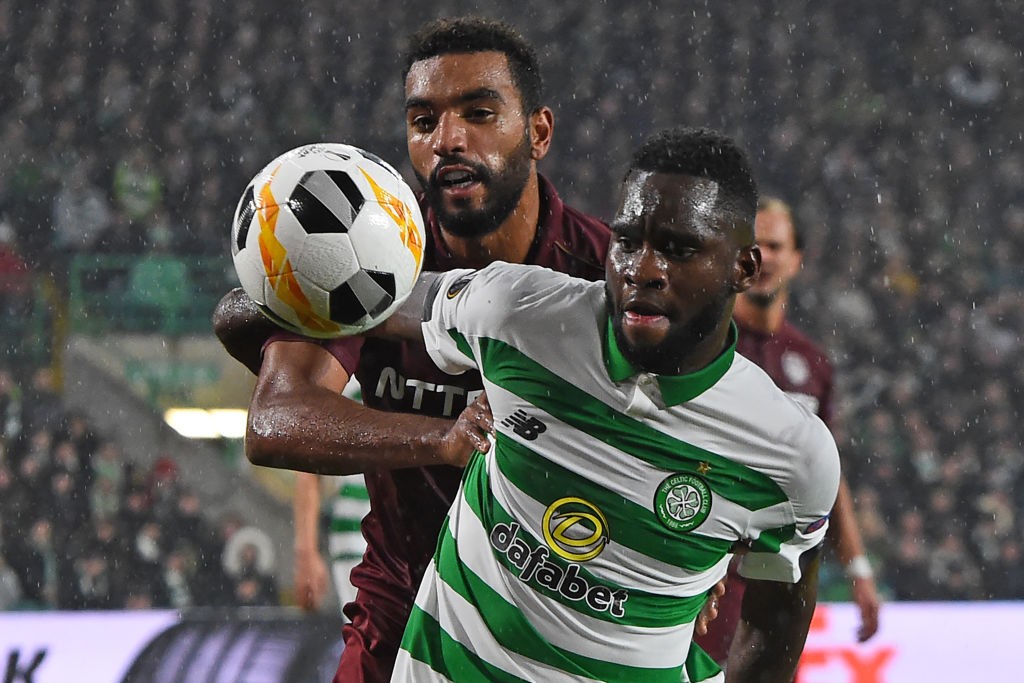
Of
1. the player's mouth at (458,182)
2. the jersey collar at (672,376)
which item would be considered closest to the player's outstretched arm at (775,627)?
the jersey collar at (672,376)

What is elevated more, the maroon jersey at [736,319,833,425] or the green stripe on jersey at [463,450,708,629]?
the green stripe on jersey at [463,450,708,629]

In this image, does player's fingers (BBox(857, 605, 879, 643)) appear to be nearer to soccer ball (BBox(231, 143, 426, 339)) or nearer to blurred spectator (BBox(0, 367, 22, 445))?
soccer ball (BBox(231, 143, 426, 339))

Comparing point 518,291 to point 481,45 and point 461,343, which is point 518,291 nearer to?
point 461,343

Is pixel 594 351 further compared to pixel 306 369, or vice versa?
pixel 306 369

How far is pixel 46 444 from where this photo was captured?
9023 millimetres

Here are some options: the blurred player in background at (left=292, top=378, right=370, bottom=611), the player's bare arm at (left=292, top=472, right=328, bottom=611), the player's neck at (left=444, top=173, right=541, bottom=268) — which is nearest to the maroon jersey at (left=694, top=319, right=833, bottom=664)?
the blurred player in background at (left=292, top=378, right=370, bottom=611)

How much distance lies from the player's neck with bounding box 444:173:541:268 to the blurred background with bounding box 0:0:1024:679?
6.36 meters

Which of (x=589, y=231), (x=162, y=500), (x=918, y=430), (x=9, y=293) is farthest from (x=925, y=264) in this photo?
(x=589, y=231)

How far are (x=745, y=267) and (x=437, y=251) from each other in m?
0.77

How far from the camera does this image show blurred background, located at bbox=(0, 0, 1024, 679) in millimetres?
8977

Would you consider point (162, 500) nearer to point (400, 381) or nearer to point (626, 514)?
point (400, 381)

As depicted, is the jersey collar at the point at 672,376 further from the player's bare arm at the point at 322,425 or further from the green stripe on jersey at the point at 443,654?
the green stripe on jersey at the point at 443,654

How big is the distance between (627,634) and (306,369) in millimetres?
760

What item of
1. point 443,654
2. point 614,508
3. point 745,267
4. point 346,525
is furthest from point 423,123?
point 346,525
